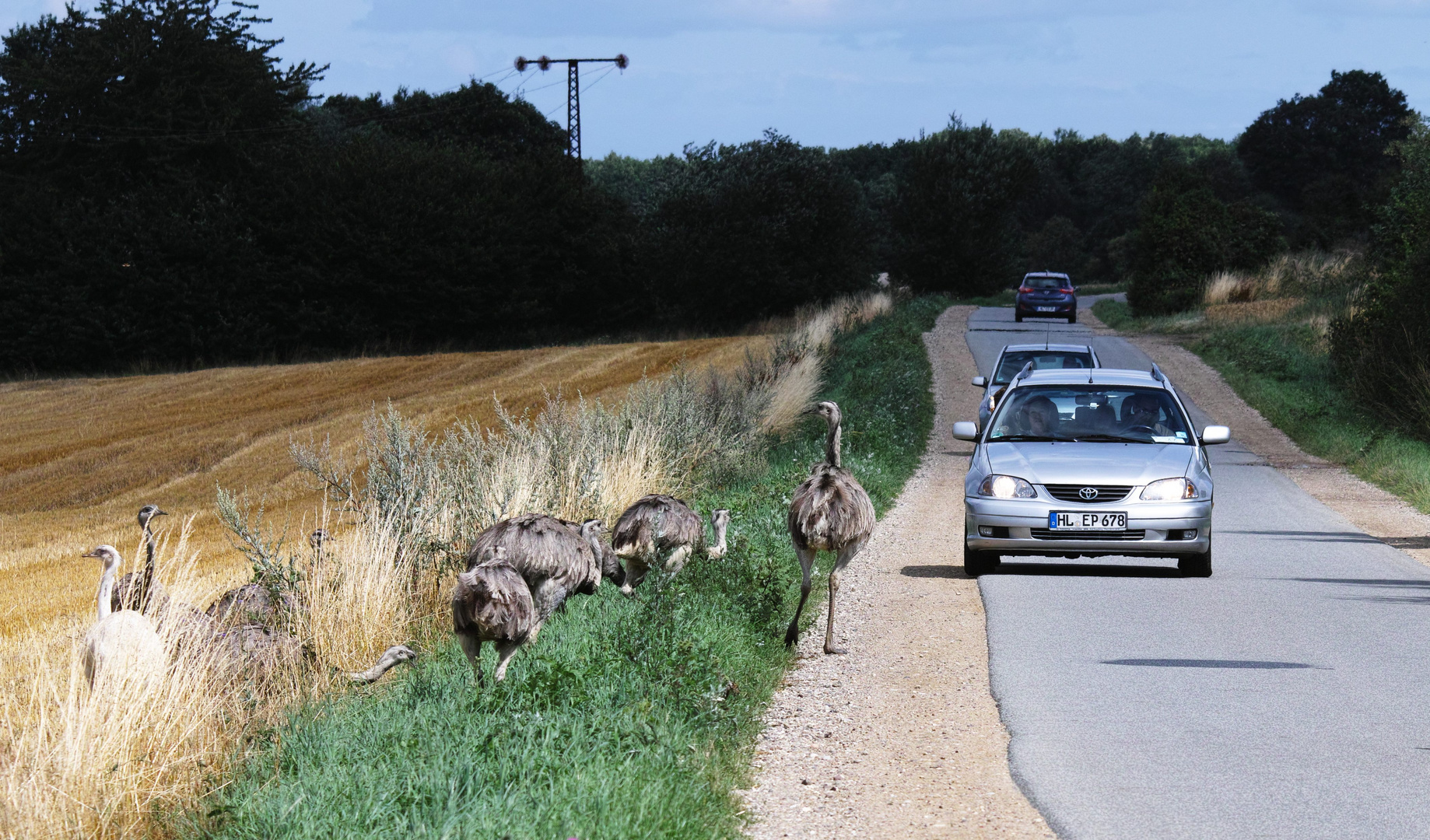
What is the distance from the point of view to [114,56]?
49.7 m

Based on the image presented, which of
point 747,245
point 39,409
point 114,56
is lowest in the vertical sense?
point 39,409

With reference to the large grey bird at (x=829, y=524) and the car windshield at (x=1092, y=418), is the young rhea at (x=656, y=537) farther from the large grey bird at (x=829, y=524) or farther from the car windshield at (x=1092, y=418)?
the car windshield at (x=1092, y=418)

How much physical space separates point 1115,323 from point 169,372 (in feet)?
103

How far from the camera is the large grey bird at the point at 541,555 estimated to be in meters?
8.98

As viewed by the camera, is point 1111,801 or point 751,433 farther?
point 751,433

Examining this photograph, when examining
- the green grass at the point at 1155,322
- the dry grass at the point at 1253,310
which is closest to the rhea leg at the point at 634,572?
the dry grass at the point at 1253,310

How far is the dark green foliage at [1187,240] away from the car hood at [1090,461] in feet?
135

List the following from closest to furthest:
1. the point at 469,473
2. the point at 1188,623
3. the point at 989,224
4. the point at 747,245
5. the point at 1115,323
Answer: the point at 1188,623 < the point at 469,473 < the point at 1115,323 < the point at 747,245 < the point at 989,224

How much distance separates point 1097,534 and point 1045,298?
40972mm

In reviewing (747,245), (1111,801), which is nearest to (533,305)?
(747,245)

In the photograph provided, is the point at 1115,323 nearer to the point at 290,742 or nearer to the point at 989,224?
the point at 989,224

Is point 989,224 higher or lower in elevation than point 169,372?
higher

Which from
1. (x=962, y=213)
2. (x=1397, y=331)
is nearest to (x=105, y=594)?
(x=1397, y=331)

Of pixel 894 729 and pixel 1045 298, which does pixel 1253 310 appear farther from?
pixel 894 729
